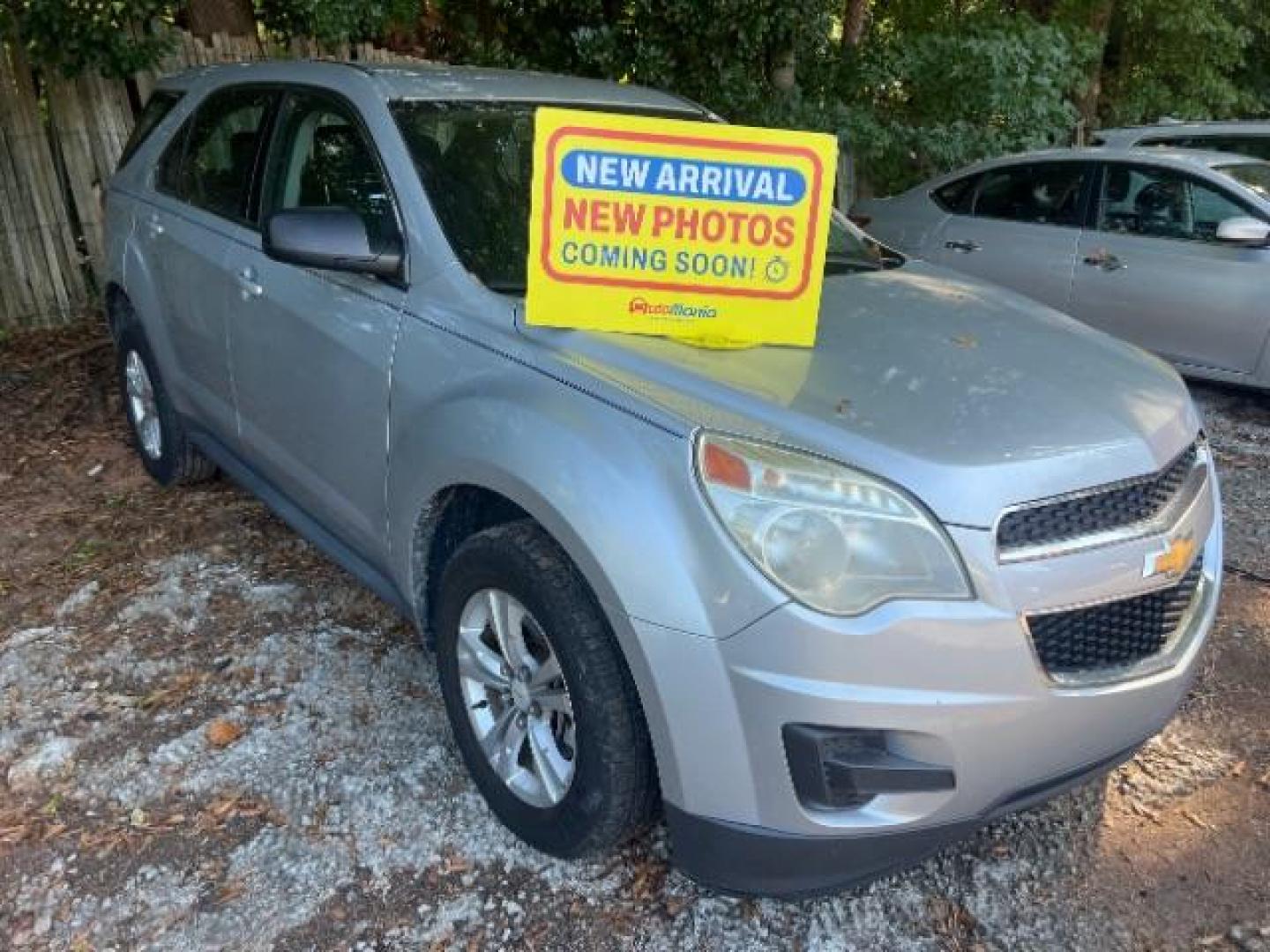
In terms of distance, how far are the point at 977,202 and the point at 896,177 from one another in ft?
7.64

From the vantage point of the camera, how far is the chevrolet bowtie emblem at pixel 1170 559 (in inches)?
86.8

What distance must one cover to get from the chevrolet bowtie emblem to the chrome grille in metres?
0.07

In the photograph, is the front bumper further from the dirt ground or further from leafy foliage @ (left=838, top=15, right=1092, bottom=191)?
leafy foliage @ (left=838, top=15, right=1092, bottom=191)

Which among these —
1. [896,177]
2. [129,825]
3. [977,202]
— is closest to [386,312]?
[129,825]

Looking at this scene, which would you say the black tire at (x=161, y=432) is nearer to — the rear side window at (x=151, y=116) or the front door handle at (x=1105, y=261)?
the rear side window at (x=151, y=116)

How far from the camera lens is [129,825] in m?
2.75

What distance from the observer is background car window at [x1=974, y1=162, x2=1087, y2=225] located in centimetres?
638

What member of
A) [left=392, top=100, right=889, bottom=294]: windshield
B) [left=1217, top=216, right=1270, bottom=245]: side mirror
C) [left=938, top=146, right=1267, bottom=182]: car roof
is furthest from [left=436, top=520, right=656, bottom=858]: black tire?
[left=938, top=146, right=1267, bottom=182]: car roof

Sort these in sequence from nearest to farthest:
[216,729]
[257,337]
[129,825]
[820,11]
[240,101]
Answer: [129,825]
[216,729]
[257,337]
[240,101]
[820,11]

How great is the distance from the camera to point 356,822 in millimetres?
2742

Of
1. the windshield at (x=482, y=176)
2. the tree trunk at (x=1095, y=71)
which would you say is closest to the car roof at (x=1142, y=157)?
the windshield at (x=482, y=176)

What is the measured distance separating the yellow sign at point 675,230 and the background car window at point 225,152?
159 cm

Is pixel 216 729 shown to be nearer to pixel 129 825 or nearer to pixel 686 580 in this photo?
pixel 129 825

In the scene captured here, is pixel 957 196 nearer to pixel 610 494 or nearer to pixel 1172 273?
pixel 1172 273
